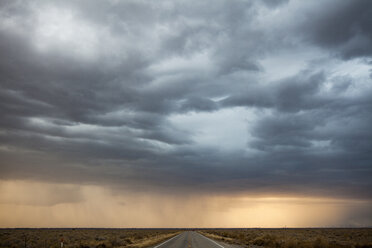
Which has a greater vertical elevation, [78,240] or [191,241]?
[191,241]

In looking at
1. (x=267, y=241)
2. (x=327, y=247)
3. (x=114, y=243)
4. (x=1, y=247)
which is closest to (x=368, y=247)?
(x=327, y=247)

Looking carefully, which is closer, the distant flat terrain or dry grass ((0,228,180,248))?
the distant flat terrain

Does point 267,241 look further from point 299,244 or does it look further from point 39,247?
point 39,247

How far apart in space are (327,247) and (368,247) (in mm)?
5295

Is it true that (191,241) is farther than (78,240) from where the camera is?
No

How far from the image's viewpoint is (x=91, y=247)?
3203cm

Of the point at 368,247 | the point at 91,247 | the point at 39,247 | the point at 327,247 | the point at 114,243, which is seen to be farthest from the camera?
the point at 114,243

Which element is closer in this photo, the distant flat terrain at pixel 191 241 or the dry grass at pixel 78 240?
the distant flat terrain at pixel 191 241

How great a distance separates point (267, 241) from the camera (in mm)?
37656

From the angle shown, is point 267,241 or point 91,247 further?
point 267,241

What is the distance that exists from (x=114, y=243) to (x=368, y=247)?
26431 millimetres

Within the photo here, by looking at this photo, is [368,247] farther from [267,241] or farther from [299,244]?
[267,241]

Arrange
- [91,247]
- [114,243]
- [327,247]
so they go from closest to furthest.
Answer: [327,247] < [91,247] < [114,243]

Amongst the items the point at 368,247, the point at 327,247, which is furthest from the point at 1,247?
the point at 368,247
